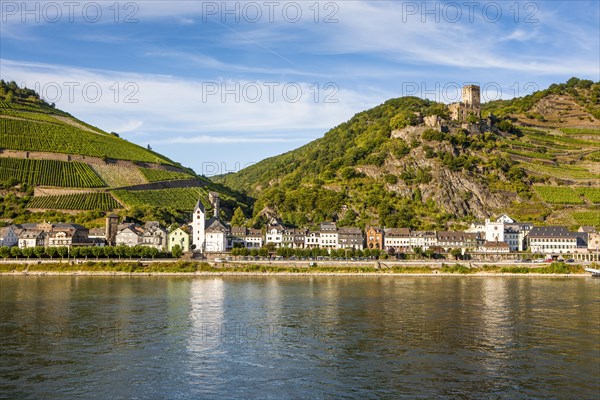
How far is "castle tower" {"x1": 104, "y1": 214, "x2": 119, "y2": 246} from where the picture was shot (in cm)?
7577

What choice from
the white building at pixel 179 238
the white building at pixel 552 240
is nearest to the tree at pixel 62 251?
the white building at pixel 179 238

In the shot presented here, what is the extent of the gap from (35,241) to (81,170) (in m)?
23.0

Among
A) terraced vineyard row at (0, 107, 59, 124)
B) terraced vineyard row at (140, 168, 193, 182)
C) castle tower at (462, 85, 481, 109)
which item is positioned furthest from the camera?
castle tower at (462, 85, 481, 109)

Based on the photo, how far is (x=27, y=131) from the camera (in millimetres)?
99812

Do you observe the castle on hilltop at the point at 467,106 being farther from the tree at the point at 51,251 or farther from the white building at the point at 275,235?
the tree at the point at 51,251

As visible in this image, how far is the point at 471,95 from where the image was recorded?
392ft

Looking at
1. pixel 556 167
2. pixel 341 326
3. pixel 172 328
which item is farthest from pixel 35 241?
pixel 556 167

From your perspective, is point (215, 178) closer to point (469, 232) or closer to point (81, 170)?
point (81, 170)

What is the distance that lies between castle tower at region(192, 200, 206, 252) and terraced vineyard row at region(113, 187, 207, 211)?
15.9 m

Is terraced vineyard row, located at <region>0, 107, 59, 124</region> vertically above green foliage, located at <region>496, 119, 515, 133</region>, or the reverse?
terraced vineyard row, located at <region>0, 107, 59, 124</region>

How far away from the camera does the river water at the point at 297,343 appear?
22734 millimetres

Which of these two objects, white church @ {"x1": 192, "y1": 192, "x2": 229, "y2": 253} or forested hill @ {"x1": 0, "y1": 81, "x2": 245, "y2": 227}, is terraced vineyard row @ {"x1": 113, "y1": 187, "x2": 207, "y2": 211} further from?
white church @ {"x1": 192, "y1": 192, "x2": 229, "y2": 253}

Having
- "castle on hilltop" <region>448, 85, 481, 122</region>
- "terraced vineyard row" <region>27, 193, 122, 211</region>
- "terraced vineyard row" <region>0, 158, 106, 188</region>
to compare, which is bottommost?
"terraced vineyard row" <region>27, 193, 122, 211</region>

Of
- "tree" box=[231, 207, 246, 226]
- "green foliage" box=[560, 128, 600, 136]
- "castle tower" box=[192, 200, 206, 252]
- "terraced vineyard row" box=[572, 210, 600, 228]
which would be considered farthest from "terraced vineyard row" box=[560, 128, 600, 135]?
"castle tower" box=[192, 200, 206, 252]
